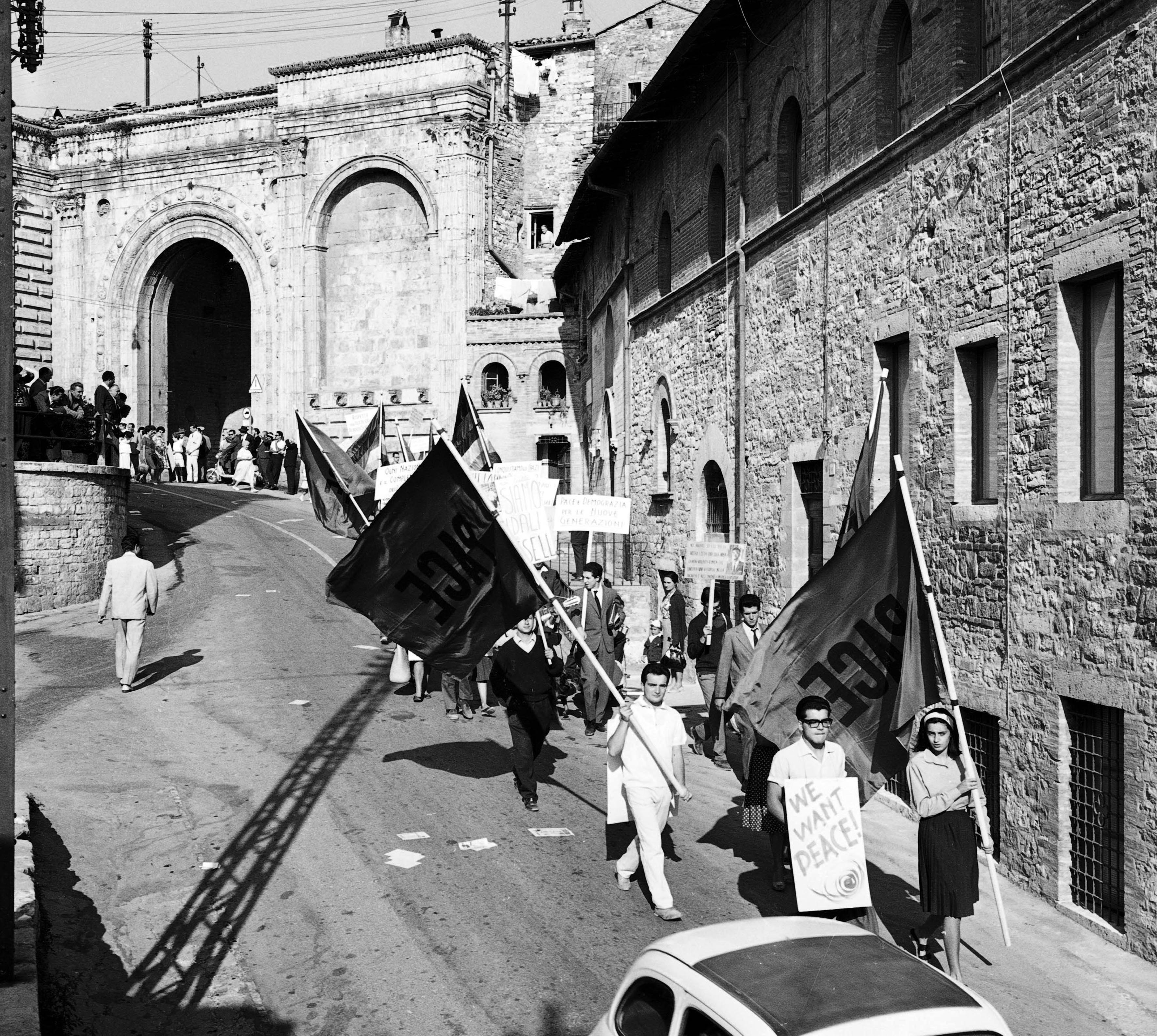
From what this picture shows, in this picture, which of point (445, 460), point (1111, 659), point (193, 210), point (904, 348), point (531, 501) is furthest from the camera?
point (193, 210)

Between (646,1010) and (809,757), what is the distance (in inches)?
121

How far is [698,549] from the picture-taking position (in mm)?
16016

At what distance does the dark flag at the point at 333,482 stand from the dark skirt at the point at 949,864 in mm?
12749

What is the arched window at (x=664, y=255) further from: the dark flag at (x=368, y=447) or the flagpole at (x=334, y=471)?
the flagpole at (x=334, y=471)

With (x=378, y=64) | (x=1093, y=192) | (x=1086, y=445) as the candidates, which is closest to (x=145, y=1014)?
(x=1086, y=445)

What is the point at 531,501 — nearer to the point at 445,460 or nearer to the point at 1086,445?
the point at 445,460

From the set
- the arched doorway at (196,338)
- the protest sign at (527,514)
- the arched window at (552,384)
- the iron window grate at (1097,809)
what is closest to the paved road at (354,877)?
the iron window grate at (1097,809)

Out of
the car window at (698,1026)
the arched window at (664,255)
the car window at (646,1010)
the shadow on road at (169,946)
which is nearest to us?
the car window at (698,1026)

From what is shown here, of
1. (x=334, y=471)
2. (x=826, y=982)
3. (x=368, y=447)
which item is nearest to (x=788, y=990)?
(x=826, y=982)

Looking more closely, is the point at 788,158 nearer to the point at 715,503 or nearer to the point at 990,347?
the point at 715,503

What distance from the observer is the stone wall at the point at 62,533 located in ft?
70.6

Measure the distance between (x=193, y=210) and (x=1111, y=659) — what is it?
147 ft

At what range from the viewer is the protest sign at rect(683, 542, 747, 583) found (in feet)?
52.1

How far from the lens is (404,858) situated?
980 cm
